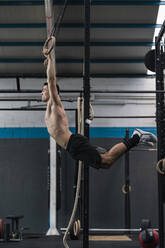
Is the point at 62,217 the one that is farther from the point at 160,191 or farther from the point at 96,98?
the point at 160,191

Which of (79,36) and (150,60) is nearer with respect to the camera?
(150,60)

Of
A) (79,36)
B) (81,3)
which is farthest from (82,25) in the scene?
(81,3)

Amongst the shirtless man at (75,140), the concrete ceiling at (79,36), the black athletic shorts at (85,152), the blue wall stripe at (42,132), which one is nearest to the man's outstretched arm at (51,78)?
the shirtless man at (75,140)

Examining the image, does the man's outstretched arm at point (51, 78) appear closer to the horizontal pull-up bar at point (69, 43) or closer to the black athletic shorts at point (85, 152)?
the black athletic shorts at point (85, 152)

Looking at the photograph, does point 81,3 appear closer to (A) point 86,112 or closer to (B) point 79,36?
(B) point 79,36

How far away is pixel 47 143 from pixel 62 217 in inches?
59.0

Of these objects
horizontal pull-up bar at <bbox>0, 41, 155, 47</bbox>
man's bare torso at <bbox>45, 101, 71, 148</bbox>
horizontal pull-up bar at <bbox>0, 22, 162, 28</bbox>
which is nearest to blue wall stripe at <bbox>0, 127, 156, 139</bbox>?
horizontal pull-up bar at <bbox>0, 41, 155, 47</bbox>

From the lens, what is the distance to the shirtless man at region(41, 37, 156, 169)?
9.20 ft

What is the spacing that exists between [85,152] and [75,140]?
0.43ft

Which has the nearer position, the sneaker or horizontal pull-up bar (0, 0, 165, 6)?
the sneaker

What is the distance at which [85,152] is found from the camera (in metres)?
2.80

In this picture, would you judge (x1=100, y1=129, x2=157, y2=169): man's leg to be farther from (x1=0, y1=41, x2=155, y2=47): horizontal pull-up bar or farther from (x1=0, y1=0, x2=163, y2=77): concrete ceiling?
(x1=0, y1=41, x2=155, y2=47): horizontal pull-up bar

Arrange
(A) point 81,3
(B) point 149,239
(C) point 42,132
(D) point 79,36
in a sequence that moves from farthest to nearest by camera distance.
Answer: (C) point 42,132
(D) point 79,36
(A) point 81,3
(B) point 149,239

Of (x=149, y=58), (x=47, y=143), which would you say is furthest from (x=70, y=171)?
(x=149, y=58)
